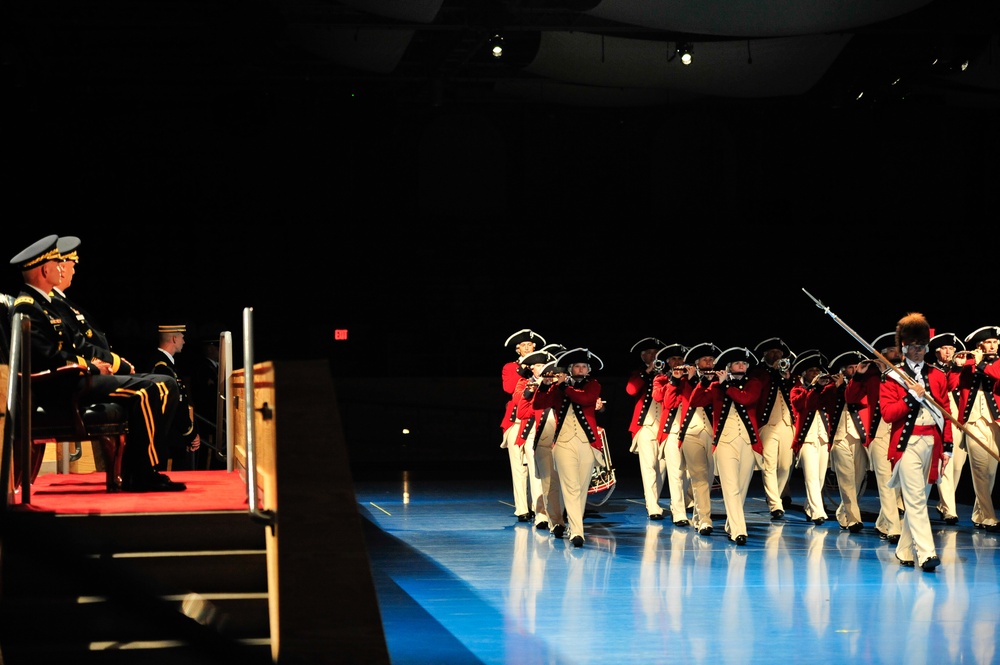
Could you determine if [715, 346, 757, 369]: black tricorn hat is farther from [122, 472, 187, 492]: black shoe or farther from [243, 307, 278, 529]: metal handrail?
[243, 307, 278, 529]: metal handrail

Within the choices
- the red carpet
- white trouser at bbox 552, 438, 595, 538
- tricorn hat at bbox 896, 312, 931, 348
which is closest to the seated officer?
the red carpet

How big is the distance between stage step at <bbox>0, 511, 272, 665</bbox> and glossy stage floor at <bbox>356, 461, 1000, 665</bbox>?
157 cm

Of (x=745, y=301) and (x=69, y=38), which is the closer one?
(x=69, y=38)

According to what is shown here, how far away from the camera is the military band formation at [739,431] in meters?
10.2

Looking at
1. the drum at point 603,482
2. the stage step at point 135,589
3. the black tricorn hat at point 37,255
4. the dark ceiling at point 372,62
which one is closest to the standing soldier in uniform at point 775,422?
the drum at point 603,482

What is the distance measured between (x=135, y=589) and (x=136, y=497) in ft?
2.90

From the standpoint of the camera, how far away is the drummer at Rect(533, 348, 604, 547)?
33.1ft

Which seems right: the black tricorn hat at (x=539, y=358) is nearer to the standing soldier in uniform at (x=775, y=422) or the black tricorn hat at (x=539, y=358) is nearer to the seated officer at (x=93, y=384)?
the standing soldier in uniform at (x=775, y=422)

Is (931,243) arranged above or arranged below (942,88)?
below

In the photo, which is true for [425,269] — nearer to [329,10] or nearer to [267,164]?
[267,164]

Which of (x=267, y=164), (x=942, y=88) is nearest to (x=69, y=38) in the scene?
(x=267, y=164)

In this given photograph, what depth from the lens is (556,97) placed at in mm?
17906

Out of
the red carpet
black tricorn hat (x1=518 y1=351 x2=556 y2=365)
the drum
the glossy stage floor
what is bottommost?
the glossy stage floor

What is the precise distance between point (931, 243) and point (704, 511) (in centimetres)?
1026
